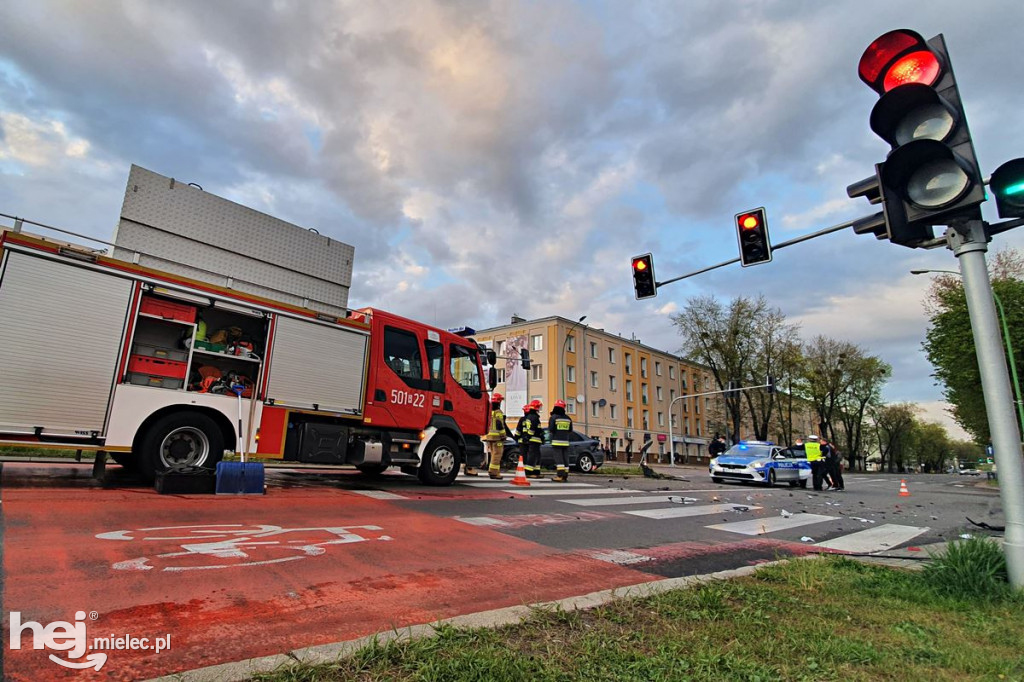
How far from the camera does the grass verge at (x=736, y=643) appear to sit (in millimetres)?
2484

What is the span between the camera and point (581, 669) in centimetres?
253

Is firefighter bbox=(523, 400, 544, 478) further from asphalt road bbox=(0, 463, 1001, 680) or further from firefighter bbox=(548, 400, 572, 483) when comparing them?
asphalt road bbox=(0, 463, 1001, 680)

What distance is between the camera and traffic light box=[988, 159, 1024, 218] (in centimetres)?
390

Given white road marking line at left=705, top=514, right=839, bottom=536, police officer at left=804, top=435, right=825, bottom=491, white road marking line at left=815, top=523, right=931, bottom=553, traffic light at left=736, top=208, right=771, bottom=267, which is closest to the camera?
white road marking line at left=815, top=523, right=931, bottom=553

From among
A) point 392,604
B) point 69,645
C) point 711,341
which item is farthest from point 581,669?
point 711,341

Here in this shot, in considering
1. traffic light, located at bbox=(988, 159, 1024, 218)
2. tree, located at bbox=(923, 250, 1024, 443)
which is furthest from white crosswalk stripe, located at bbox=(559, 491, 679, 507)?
tree, located at bbox=(923, 250, 1024, 443)

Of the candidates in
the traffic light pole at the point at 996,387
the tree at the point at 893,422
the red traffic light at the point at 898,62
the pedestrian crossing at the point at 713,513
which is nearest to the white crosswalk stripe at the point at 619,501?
the pedestrian crossing at the point at 713,513

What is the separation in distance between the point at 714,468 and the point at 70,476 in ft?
55.2

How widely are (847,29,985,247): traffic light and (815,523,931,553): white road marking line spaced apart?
439cm

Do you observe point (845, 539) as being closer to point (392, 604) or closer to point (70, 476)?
point (392, 604)

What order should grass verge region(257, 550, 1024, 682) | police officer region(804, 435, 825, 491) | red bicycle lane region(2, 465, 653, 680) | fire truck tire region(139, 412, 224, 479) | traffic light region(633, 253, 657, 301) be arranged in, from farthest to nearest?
police officer region(804, 435, 825, 491), traffic light region(633, 253, 657, 301), fire truck tire region(139, 412, 224, 479), red bicycle lane region(2, 465, 653, 680), grass verge region(257, 550, 1024, 682)

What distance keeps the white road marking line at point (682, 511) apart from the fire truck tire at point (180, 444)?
6435 millimetres

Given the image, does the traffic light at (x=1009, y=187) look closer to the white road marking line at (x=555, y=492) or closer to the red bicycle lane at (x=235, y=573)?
the red bicycle lane at (x=235, y=573)

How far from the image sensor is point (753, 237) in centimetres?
1036
